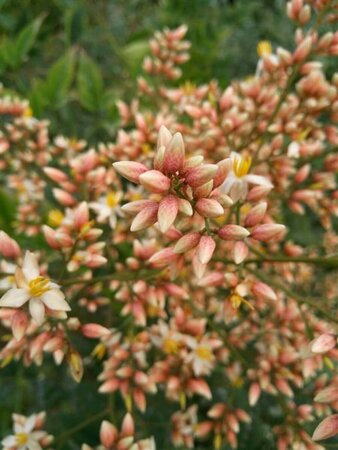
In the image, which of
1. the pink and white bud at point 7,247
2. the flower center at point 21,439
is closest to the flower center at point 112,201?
the pink and white bud at point 7,247

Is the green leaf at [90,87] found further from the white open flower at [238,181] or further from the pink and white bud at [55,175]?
the white open flower at [238,181]

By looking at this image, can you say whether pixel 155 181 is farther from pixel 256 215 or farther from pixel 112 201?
pixel 112 201

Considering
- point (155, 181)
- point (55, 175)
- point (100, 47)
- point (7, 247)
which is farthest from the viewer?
point (100, 47)

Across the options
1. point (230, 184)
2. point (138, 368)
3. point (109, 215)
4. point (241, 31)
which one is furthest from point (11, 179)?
point (241, 31)

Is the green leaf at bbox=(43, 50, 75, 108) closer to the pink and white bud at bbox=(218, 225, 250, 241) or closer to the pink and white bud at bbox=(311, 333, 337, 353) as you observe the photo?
the pink and white bud at bbox=(218, 225, 250, 241)

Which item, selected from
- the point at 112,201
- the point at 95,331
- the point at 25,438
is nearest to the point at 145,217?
the point at 95,331

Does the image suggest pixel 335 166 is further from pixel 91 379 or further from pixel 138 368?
pixel 91 379
